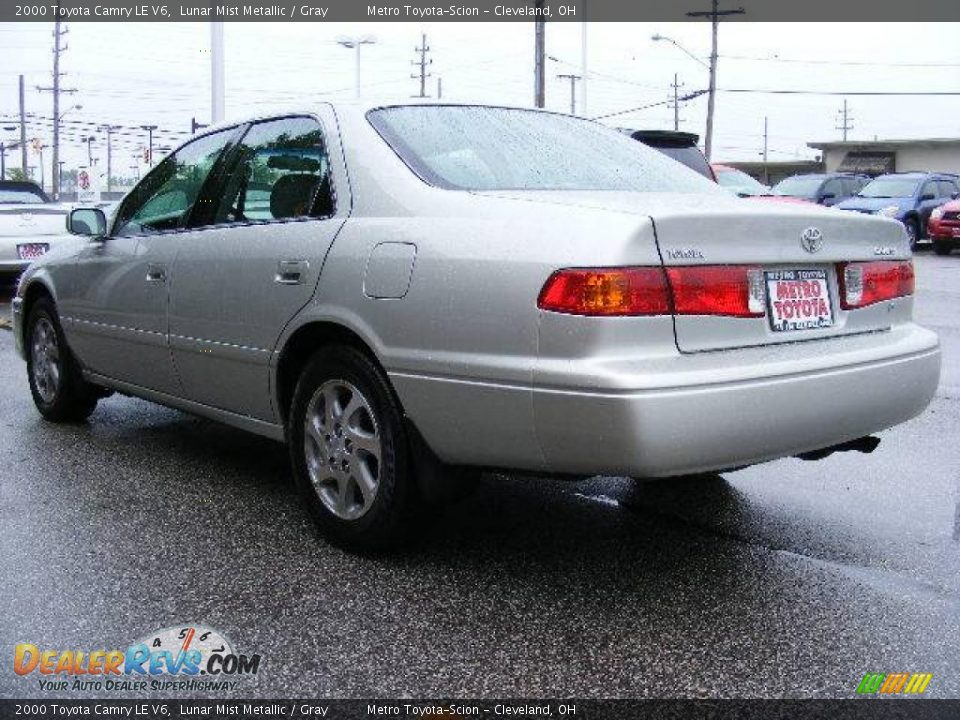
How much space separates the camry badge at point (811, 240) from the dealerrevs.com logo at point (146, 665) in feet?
6.53

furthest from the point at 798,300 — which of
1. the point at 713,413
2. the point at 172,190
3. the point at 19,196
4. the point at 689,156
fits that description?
the point at 19,196

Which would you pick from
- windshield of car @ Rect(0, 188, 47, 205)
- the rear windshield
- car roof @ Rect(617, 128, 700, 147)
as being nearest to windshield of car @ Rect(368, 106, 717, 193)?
car roof @ Rect(617, 128, 700, 147)

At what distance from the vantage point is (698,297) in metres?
3.04

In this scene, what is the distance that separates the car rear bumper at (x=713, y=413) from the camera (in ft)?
9.43

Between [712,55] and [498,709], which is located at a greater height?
[712,55]

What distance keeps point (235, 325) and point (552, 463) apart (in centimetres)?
158

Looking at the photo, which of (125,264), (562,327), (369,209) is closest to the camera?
(562,327)

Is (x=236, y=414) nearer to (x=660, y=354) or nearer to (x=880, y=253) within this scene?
(x=660, y=354)

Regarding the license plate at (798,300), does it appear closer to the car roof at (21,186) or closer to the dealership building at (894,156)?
the car roof at (21,186)

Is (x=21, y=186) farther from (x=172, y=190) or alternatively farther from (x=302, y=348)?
(x=302, y=348)

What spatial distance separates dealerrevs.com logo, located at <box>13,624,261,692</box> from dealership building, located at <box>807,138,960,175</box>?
47.8 meters

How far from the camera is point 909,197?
2238 centimetres

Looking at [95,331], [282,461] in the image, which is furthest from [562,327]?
[95,331]

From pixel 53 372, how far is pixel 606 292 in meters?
3.92
